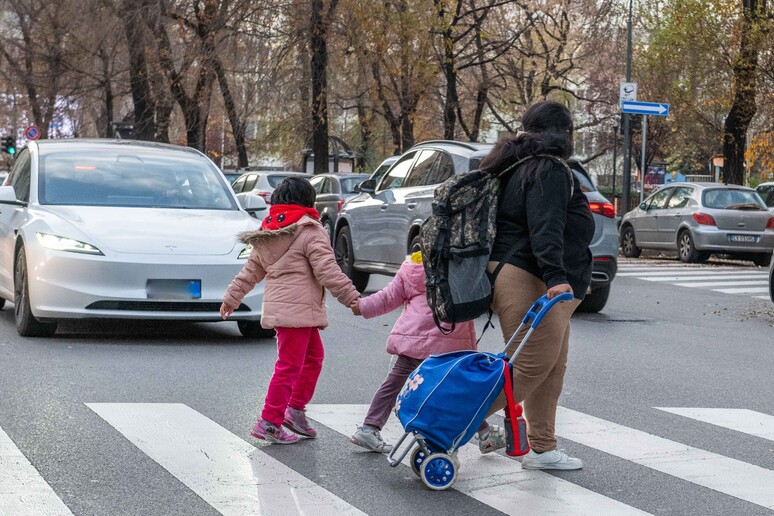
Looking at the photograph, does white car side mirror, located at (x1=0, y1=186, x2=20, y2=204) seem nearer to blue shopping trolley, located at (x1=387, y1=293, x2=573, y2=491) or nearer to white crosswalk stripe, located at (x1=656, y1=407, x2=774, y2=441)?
white crosswalk stripe, located at (x1=656, y1=407, x2=774, y2=441)

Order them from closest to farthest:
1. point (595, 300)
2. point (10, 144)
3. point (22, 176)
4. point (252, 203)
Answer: point (252, 203) → point (22, 176) → point (595, 300) → point (10, 144)


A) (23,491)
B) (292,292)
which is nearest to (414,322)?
(292,292)

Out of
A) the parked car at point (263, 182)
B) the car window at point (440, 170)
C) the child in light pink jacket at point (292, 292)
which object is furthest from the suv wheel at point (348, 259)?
the parked car at point (263, 182)

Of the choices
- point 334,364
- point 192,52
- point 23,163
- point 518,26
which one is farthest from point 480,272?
point 518,26

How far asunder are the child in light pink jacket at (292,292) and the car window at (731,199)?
18.6 m

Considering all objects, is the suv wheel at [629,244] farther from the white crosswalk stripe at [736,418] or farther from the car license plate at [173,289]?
the white crosswalk stripe at [736,418]

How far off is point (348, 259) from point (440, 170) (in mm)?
2633

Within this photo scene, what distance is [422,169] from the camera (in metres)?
13.9

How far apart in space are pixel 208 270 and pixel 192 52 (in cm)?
2240

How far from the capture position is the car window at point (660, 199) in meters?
25.3

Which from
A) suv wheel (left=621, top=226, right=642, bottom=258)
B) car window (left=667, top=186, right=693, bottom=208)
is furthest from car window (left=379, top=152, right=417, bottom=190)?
suv wheel (left=621, top=226, right=642, bottom=258)

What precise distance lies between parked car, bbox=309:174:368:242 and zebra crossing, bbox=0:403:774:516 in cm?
1314

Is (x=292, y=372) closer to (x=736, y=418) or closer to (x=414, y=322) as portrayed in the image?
(x=414, y=322)

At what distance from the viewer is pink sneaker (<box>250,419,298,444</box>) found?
607cm
